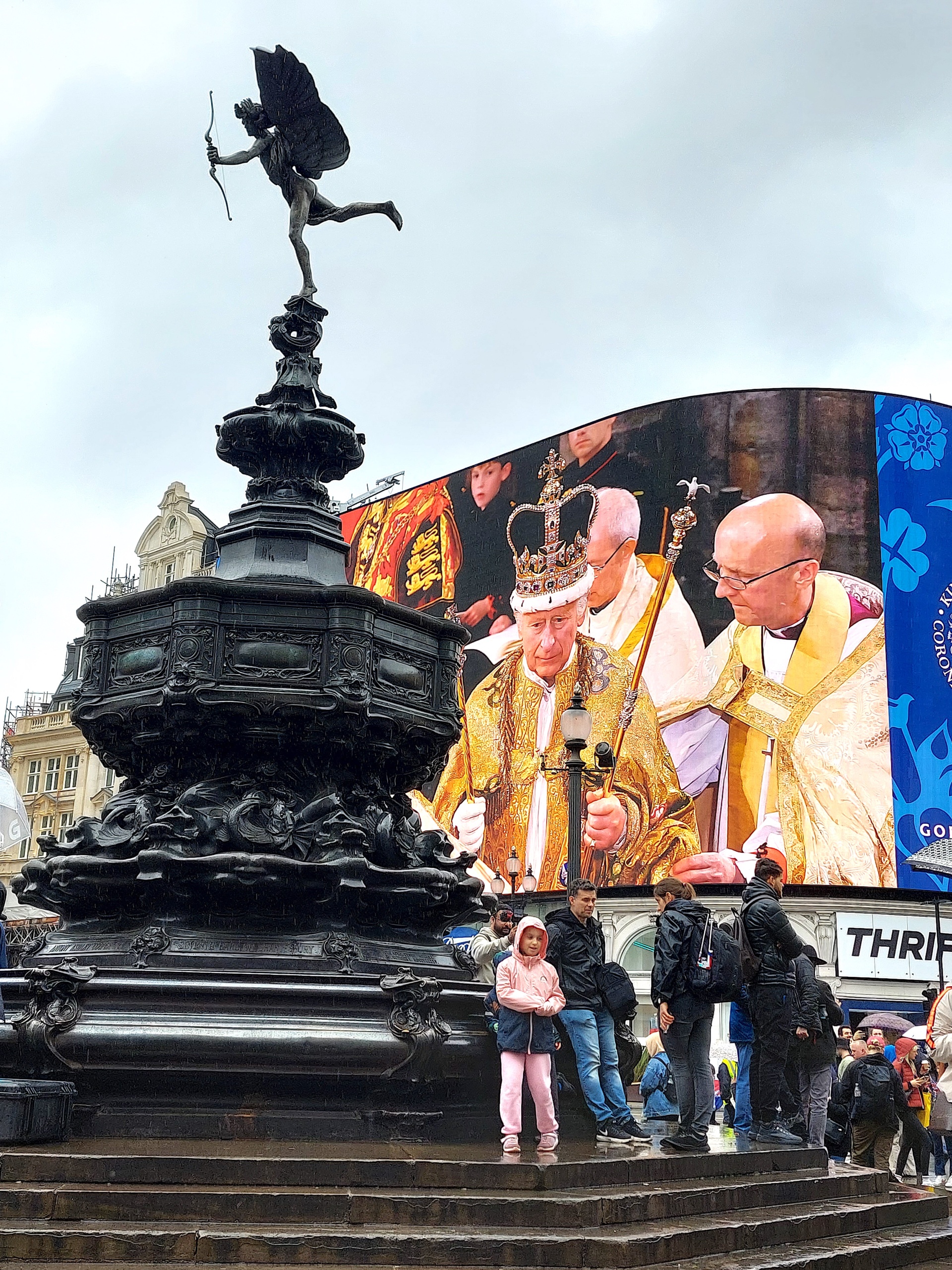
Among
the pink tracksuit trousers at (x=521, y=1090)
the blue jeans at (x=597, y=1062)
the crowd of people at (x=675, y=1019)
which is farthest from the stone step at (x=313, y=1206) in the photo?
the blue jeans at (x=597, y=1062)

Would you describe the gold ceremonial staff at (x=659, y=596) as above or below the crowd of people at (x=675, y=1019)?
above

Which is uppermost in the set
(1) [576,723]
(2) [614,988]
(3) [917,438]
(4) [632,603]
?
(3) [917,438]

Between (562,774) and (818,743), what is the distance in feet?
23.3

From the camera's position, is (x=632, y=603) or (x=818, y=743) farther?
(x=632, y=603)

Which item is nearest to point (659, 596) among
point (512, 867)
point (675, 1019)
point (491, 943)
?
point (512, 867)

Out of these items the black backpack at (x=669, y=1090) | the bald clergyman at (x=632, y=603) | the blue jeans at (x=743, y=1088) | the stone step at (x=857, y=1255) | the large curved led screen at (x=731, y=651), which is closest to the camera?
the stone step at (x=857, y=1255)

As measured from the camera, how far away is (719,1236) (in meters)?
5.70

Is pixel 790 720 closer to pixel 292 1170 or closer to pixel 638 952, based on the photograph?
pixel 638 952

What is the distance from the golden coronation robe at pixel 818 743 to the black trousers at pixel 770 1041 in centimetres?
2805

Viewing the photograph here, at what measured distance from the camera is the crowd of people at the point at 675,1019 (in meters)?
7.29

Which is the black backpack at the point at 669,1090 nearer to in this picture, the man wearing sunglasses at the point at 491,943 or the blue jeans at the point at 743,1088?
the blue jeans at the point at 743,1088

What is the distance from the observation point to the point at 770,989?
790cm

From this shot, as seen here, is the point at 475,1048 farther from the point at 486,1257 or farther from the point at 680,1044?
the point at 486,1257

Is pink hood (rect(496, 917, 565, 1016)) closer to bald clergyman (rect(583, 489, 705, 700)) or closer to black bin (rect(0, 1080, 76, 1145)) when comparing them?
black bin (rect(0, 1080, 76, 1145))
